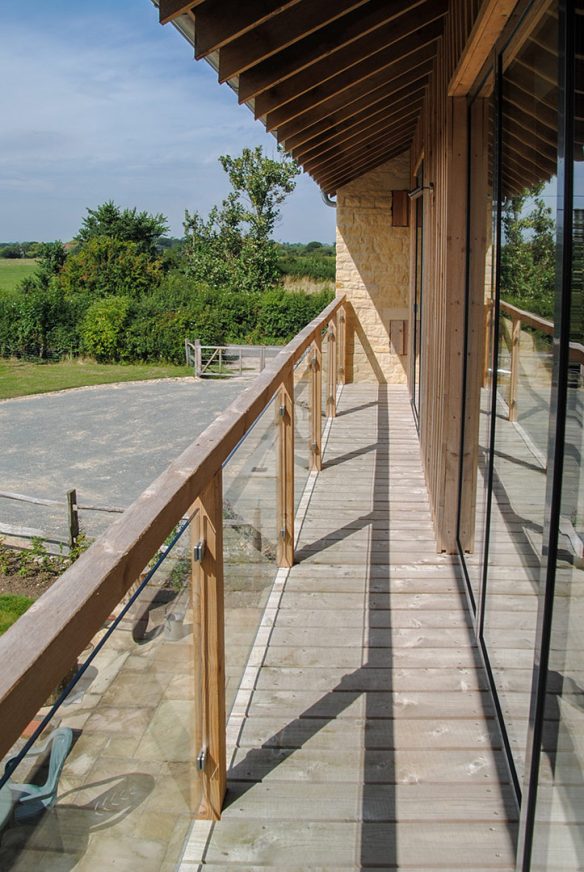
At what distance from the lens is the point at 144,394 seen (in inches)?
1002

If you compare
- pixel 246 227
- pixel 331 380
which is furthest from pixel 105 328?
pixel 331 380

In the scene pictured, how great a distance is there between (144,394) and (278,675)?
74.8ft

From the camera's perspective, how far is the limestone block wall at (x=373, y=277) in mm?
10617

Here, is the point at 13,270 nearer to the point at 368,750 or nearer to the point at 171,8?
the point at 171,8

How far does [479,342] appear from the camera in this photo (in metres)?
3.90

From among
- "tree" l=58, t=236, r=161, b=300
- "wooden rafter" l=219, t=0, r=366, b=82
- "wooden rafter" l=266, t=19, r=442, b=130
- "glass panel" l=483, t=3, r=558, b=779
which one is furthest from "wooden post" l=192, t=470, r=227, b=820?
"tree" l=58, t=236, r=161, b=300

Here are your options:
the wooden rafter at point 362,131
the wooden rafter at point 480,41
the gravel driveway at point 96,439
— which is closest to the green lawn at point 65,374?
the gravel driveway at point 96,439

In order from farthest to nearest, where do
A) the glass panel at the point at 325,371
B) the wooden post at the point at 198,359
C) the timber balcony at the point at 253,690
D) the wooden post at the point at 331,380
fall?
the wooden post at the point at 198,359 < the wooden post at the point at 331,380 < the glass panel at the point at 325,371 < the timber balcony at the point at 253,690

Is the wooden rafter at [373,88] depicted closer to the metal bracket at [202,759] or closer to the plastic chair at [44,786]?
the metal bracket at [202,759]

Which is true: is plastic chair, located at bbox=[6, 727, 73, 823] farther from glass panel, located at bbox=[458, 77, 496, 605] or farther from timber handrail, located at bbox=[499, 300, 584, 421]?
glass panel, located at bbox=[458, 77, 496, 605]

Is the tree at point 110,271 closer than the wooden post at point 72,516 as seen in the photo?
No

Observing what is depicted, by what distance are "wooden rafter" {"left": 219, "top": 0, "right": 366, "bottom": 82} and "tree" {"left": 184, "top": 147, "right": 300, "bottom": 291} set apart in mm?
36018

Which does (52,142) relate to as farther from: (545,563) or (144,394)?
(545,563)

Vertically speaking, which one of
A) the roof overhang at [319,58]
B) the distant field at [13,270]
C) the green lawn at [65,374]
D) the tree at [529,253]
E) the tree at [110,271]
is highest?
the distant field at [13,270]
